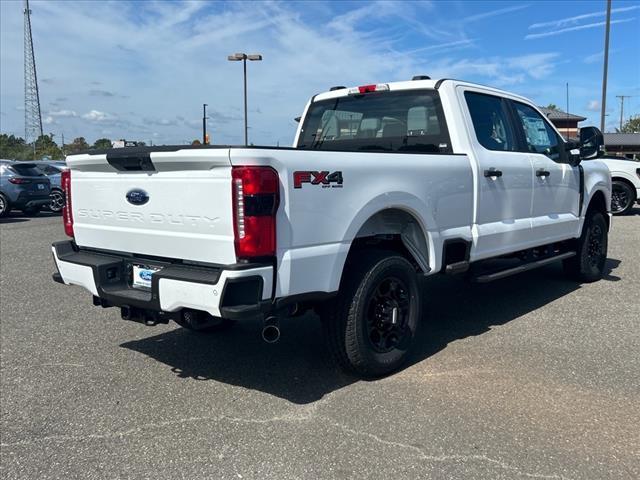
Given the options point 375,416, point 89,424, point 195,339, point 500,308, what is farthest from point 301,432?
point 500,308

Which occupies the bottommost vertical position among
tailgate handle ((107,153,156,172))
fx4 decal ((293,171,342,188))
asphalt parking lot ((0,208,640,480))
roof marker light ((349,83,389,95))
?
asphalt parking lot ((0,208,640,480))

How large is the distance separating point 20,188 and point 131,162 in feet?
47.9

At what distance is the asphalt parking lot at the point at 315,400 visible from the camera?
10.1 ft

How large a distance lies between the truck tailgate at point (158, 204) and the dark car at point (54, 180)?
14725 millimetres

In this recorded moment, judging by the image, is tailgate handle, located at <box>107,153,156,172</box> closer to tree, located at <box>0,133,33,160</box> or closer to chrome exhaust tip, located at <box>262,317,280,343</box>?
chrome exhaust tip, located at <box>262,317,280,343</box>

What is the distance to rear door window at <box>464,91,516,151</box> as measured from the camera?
16.8 feet

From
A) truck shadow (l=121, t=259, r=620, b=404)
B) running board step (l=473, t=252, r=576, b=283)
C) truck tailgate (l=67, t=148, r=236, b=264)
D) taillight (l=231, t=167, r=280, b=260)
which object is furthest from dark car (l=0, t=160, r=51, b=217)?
taillight (l=231, t=167, r=280, b=260)

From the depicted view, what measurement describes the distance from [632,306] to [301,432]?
4307 millimetres

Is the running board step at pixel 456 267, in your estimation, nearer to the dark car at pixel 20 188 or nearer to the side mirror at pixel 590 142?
the side mirror at pixel 590 142

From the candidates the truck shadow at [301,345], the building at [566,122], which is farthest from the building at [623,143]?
the truck shadow at [301,345]

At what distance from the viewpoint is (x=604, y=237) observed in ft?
23.9

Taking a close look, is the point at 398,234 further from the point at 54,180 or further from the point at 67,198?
the point at 54,180

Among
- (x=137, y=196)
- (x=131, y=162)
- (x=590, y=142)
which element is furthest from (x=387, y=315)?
(x=590, y=142)

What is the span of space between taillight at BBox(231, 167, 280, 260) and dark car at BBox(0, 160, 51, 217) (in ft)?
50.5
